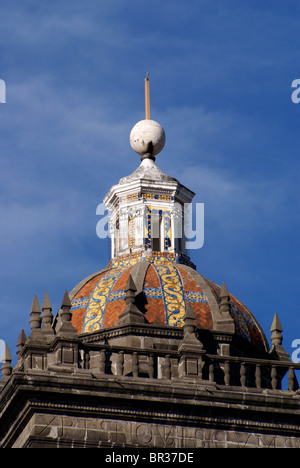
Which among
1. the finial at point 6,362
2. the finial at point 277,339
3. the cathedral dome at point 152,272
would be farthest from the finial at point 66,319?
the finial at point 277,339

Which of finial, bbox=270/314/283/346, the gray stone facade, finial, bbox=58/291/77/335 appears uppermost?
finial, bbox=270/314/283/346

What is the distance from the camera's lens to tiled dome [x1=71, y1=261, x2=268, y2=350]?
191 ft

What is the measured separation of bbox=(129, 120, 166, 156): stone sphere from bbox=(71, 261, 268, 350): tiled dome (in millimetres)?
5055

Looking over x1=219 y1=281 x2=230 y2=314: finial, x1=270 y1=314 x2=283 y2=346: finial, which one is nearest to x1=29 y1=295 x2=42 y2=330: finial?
x1=219 y1=281 x2=230 y2=314: finial

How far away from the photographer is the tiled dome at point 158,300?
191 feet

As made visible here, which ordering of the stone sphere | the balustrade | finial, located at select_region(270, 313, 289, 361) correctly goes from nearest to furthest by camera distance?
the balustrade
finial, located at select_region(270, 313, 289, 361)
the stone sphere

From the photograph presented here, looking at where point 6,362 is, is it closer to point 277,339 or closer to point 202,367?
point 202,367

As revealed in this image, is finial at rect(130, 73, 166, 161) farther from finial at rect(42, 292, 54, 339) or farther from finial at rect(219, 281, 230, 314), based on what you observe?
finial at rect(42, 292, 54, 339)

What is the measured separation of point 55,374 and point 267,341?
34.0ft

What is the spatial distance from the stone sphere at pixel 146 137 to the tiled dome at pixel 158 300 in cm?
506

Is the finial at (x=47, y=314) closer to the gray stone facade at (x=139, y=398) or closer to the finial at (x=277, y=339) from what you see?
the gray stone facade at (x=139, y=398)

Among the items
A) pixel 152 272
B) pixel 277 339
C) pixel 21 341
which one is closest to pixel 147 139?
pixel 152 272

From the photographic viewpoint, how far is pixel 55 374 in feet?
172
